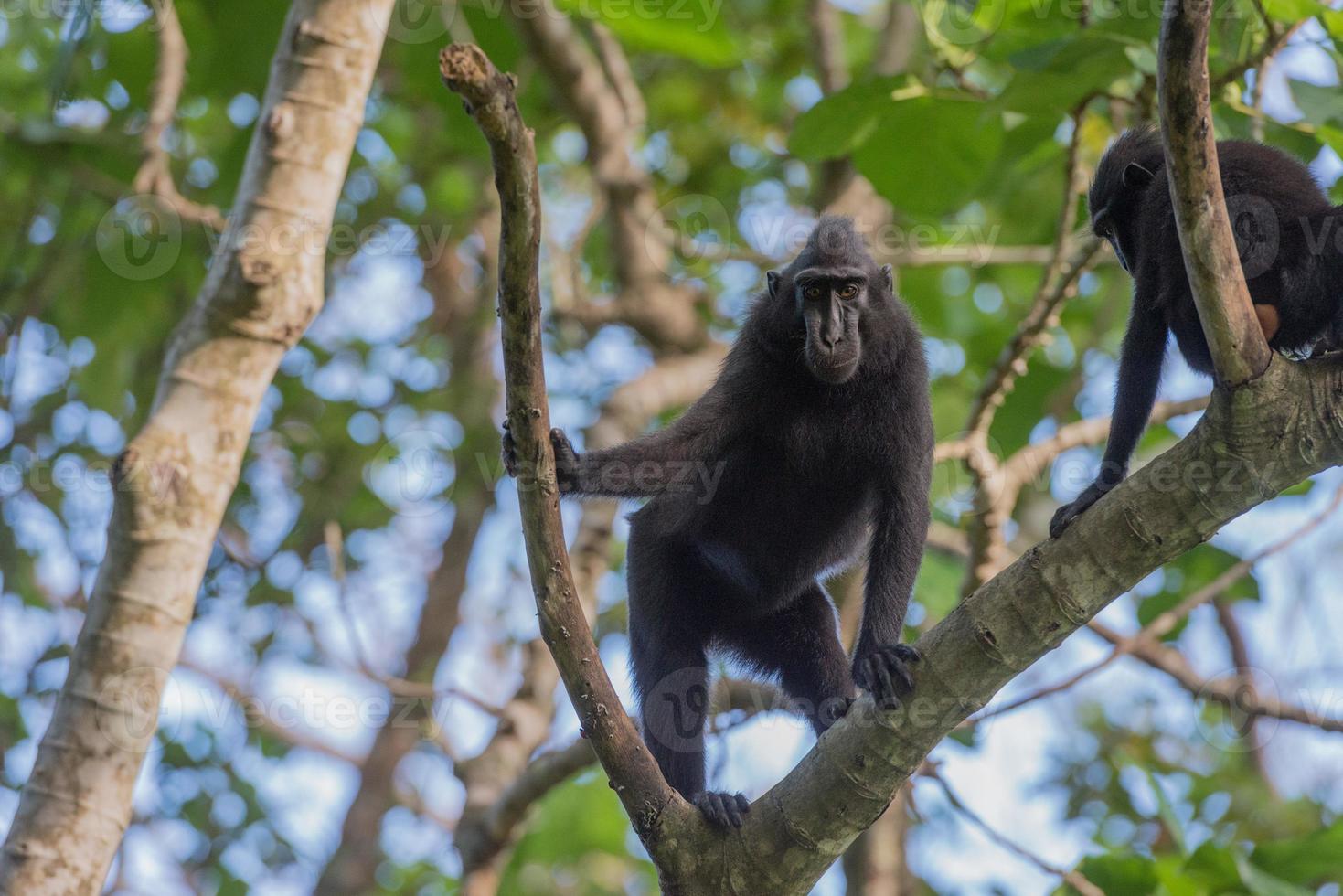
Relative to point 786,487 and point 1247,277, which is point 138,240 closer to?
point 786,487

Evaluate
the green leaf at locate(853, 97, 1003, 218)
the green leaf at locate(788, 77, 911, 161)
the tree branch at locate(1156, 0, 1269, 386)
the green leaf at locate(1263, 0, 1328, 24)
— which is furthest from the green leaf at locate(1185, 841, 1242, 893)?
the green leaf at locate(788, 77, 911, 161)

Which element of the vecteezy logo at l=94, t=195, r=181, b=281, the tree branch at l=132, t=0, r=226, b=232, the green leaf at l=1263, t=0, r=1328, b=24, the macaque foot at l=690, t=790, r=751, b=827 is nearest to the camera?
the macaque foot at l=690, t=790, r=751, b=827

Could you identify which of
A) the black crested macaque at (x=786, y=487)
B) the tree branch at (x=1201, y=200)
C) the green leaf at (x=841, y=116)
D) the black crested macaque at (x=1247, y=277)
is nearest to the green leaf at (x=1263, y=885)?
the black crested macaque at (x=786, y=487)

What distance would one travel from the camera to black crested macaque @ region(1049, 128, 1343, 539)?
404 cm

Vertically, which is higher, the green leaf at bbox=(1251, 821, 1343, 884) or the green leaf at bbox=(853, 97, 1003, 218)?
the green leaf at bbox=(853, 97, 1003, 218)

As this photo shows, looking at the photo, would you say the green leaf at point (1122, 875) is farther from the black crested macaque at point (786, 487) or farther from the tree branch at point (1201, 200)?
the tree branch at point (1201, 200)

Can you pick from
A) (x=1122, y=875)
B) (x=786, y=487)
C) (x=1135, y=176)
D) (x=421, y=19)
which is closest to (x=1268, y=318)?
(x=1135, y=176)

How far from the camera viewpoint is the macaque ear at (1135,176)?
4641mm

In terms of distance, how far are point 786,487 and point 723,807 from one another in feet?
5.22

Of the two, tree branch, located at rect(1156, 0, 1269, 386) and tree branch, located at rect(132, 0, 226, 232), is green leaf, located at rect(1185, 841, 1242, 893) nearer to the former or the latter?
tree branch, located at rect(1156, 0, 1269, 386)

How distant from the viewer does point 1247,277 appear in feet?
A: 13.5

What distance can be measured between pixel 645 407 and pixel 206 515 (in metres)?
3.10

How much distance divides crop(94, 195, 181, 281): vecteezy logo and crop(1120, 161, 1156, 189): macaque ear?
4.87 metres

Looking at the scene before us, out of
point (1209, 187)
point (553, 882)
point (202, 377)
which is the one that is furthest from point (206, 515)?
point (553, 882)
